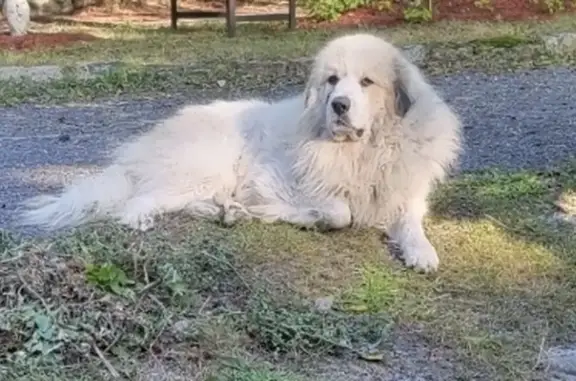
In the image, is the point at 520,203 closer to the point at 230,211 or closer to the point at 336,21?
the point at 230,211

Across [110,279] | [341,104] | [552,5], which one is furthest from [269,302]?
[552,5]

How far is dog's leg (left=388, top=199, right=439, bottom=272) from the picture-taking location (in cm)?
455

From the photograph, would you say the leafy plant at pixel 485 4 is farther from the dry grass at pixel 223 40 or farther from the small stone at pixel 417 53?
the small stone at pixel 417 53

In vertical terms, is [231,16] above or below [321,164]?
below

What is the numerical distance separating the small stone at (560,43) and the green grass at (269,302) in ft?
22.0

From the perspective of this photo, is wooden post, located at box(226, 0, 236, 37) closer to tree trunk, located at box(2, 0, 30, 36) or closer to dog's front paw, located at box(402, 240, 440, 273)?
tree trunk, located at box(2, 0, 30, 36)

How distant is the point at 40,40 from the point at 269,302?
33.4 ft

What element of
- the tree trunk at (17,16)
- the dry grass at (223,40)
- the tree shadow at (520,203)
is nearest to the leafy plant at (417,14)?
the dry grass at (223,40)

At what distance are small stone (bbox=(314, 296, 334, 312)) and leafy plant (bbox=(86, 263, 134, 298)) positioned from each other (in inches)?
26.9

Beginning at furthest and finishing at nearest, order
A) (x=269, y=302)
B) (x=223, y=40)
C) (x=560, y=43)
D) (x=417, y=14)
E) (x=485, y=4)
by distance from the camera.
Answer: (x=485, y=4), (x=417, y=14), (x=223, y=40), (x=560, y=43), (x=269, y=302)

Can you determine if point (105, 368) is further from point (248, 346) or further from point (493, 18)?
point (493, 18)

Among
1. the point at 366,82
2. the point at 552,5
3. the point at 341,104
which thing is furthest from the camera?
the point at 552,5

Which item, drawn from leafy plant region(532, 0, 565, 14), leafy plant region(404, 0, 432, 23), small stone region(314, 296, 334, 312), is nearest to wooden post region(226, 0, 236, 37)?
leafy plant region(404, 0, 432, 23)

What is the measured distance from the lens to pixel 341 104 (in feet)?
15.6
